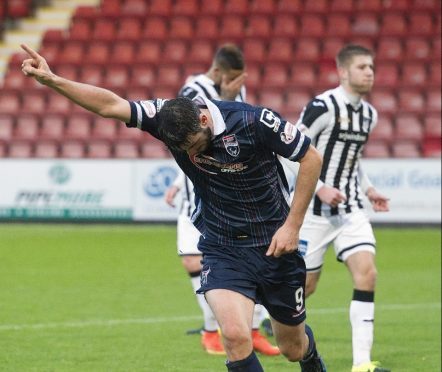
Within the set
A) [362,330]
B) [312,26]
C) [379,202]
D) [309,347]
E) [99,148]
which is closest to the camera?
[309,347]

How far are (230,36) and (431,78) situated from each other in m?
4.26

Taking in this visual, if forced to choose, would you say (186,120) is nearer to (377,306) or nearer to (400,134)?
(377,306)

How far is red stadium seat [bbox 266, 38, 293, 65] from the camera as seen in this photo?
22.3m

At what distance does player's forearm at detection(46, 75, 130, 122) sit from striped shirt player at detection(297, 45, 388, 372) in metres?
2.34

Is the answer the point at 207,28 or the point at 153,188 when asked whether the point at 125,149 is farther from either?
the point at 207,28

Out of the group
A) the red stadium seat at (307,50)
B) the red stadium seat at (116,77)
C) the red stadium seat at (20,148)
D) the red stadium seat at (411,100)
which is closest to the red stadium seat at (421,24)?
the red stadium seat at (411,100)

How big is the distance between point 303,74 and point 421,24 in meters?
2.65

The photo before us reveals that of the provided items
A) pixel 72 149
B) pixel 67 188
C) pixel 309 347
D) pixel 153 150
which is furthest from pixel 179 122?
pixel 72 149

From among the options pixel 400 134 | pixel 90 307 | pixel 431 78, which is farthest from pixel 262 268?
pixel 431 78

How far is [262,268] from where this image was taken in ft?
18.2

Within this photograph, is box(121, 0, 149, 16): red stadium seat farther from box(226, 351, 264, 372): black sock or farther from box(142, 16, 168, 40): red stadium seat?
box(226, 351, 264, 372): black sock

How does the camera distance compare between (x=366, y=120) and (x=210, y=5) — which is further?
(x=210, y=5)

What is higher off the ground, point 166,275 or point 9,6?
point 9,6

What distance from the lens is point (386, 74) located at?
71.4ft
